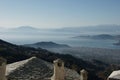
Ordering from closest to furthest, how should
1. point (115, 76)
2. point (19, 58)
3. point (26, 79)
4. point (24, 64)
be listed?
1. point (115, 76)
2. point (26, 79)
3. point (24, 64)
4. point (19, 58)

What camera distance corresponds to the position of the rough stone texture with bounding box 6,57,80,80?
18.7 metres

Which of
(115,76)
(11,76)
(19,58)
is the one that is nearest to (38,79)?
(11,76)

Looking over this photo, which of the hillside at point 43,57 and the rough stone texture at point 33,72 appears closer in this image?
the rough stone texture at point 33,72

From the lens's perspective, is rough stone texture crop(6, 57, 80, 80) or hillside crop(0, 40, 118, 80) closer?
rough stone texture crop(6, 57, 80, 80)

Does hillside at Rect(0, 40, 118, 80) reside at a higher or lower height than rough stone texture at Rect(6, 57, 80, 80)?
lower

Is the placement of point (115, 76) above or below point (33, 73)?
above

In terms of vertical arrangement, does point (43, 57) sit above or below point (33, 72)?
below

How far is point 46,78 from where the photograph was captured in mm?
18750

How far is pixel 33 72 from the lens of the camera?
1923cm

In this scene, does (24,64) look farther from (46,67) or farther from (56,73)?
(56,73)

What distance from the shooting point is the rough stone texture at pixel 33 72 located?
1866 cm

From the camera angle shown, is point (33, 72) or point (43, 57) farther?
point (43, 57)

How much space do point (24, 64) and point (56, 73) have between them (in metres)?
4.73

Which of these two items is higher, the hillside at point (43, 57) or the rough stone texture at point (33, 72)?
the rough stone texture at point (33, 72)
